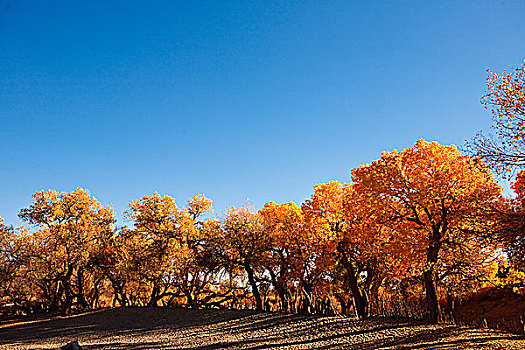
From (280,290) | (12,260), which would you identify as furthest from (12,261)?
(280,290)

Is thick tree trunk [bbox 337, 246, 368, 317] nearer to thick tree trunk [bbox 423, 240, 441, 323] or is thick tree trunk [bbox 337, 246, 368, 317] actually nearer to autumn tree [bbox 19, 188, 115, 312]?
thick tree trunk [bbox 423, 240, 441, 323]

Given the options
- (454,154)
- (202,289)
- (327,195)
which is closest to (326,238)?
(327,195)

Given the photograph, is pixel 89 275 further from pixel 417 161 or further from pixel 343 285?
pixel 417 161

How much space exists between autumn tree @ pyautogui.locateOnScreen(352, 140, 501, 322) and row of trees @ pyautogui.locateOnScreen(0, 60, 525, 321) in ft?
0.19

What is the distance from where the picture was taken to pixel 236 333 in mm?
18438

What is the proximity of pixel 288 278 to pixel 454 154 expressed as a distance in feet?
52.7

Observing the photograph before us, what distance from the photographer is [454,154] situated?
18.3 meters

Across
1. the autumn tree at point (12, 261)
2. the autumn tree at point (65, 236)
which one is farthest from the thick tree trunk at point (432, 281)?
the autumn tree at point (12, 261)

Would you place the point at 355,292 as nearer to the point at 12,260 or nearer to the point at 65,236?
the point at 65,236

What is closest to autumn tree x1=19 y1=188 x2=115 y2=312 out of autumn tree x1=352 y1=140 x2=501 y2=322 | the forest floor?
the forest floor

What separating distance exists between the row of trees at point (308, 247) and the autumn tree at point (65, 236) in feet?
0.38

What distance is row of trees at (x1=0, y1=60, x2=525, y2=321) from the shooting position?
1750 centimetres

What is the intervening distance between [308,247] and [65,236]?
2281cm

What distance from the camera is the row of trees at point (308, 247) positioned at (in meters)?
17.5
